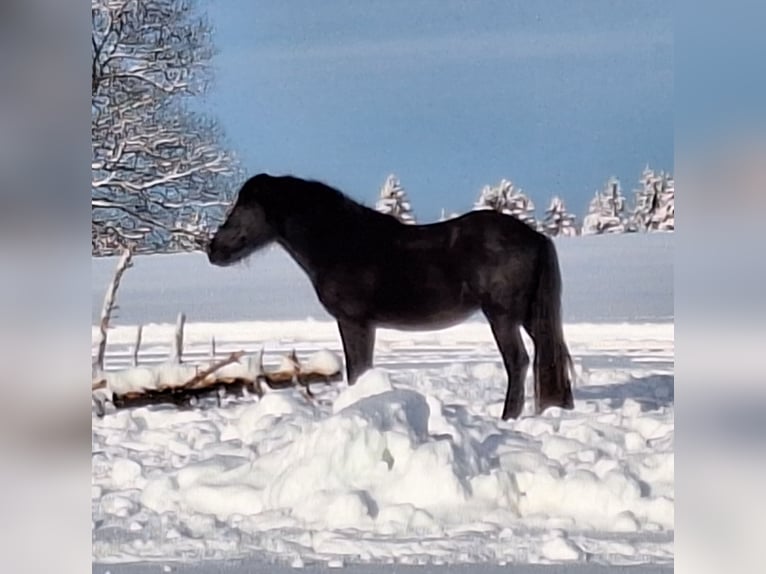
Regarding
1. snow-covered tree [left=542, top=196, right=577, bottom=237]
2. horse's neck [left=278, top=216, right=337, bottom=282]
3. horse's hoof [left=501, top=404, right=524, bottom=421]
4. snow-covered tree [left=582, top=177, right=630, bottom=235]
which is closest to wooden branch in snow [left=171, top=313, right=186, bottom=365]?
horse's neck [left=278, top=216, right=337, bottom=282]

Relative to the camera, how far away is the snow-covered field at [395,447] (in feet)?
9.48

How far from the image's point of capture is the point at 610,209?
289 centimetres

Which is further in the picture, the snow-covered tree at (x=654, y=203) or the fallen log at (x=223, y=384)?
the fallen log at (x=223, y=384)

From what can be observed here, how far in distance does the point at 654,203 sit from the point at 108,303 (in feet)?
4.64

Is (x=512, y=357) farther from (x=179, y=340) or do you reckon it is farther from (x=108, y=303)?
(x=108, y=303)

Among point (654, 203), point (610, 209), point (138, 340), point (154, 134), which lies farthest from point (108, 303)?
point (654, 203)

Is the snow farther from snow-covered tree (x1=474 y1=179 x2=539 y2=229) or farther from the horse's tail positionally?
snow-covered tree (x1=474 y1=179 x2=539 y2=229)

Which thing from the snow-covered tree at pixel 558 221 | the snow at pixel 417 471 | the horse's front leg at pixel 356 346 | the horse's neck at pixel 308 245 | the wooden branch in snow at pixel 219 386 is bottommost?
the snow at pixel 417 471

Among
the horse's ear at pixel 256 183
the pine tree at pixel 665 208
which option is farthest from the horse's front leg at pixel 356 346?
the pine tree at pixel 665 208

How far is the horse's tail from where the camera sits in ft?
9.61

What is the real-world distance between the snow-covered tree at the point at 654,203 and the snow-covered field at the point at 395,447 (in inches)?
1.6

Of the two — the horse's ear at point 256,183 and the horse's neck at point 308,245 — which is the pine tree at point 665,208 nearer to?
the horse's neck at point 308,245
